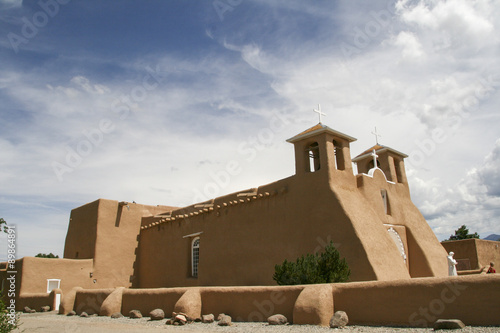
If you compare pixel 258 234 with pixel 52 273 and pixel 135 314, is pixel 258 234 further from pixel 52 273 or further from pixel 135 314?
pixel 52 273

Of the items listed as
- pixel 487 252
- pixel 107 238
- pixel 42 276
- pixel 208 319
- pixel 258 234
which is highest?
pixel 107 238

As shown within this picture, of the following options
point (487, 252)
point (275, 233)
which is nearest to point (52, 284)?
point (275, 233)

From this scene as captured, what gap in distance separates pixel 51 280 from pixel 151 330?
42.1 ft

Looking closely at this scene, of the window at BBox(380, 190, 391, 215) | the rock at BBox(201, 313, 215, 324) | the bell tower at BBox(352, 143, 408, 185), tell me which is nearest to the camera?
the rock at BBox(201, 313, 215, 324)

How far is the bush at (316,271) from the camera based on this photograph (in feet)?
36.3

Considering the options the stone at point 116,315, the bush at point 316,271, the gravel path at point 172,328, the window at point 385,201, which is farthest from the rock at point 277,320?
the window at point 385,201

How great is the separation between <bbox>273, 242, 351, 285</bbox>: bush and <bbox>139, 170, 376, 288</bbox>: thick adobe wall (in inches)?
65.8

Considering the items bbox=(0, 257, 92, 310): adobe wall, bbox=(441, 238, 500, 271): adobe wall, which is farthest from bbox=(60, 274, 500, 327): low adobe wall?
bbox=(441, 238, 500, 271): adobe wall

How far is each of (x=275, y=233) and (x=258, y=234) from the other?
957 mm

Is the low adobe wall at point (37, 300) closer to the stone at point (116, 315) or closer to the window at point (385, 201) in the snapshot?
the stone at point (116, 315)

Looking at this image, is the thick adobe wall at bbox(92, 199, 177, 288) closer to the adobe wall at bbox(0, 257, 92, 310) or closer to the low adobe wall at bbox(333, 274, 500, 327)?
the adobe wall at bbox(0, 257, 92, 310)

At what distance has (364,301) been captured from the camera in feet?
28.2

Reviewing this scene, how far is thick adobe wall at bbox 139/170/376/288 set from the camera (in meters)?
13.9

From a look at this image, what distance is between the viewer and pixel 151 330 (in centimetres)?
975
